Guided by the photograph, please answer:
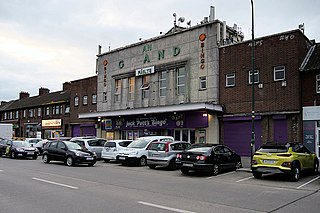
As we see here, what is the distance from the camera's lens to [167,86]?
93.6 ft

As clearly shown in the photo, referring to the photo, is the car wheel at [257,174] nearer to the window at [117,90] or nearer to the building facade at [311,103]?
the building facade at [311,103]

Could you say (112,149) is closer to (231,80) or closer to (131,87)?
(231,80)

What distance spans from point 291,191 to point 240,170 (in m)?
5.72

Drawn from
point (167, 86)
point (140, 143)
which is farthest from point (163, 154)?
point (167, 86)

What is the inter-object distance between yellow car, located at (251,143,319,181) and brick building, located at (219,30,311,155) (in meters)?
7.24

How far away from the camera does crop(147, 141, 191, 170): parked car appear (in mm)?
17359

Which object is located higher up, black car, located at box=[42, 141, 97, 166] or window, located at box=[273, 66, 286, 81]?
window, located at box=[273, 66, 286, 81]

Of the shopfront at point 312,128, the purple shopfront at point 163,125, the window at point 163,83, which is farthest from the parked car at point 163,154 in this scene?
the window at point 163,83

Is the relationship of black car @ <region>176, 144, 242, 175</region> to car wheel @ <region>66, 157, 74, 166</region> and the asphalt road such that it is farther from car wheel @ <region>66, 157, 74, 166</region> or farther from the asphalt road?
car wheel @ <region>66, 157, 74, 166</region>

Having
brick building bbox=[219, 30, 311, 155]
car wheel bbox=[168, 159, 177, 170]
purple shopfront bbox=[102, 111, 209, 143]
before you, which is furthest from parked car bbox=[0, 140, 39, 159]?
brick building bbox=[219, 30, 311, 155]

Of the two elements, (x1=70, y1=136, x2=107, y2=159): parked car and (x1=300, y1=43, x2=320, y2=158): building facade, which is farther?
(x1=70, y1=136, x2=107, y2=159): parked car

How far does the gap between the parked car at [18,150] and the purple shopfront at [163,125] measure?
8.80m

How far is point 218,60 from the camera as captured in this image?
2516 centimetres

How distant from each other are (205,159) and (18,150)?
609 inches
